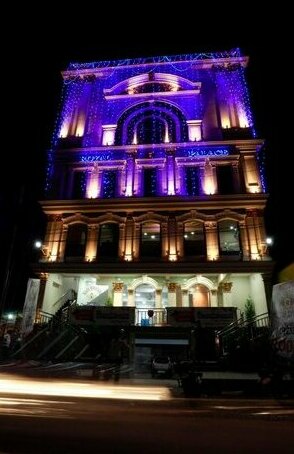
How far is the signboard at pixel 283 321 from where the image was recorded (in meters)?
9.82

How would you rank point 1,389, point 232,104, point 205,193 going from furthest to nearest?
point 232,104 → point 205,193 → point 1,389

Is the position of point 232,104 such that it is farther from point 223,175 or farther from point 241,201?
point 241,201

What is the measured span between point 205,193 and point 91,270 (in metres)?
10.3

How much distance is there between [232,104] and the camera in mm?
28000

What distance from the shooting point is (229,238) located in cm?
2352

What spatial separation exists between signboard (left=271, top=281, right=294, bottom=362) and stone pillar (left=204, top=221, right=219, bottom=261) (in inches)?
471

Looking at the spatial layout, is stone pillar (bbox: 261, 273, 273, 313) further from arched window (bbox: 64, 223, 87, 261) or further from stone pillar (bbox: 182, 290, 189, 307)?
arched window (bbox: 64, 223, 87, 261)

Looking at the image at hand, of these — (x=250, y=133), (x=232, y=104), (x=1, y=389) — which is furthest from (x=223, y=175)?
(x=1, y=389)

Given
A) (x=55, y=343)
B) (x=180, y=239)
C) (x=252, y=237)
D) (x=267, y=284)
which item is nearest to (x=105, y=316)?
(x=55, y=343)

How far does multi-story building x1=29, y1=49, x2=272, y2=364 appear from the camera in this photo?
22.4 m

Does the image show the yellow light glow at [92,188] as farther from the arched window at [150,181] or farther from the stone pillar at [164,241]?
the stone pillar at [164,241]

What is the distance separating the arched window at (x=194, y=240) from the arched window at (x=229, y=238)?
1.31 metres

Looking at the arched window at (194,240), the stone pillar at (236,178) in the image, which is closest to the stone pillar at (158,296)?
the arched window at (194,240)

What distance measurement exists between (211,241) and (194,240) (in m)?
1.23
